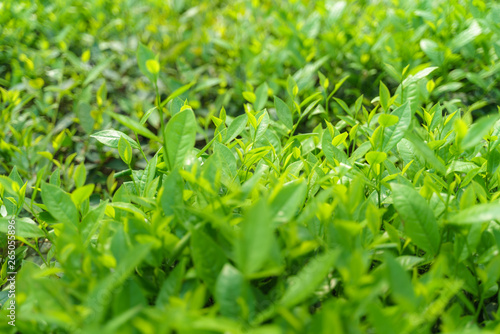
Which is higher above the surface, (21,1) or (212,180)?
(21,1)

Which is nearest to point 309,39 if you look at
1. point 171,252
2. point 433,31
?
point 433,31

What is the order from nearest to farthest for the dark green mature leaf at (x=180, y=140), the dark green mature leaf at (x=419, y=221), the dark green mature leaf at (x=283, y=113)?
the dark green mature leaf at (x=419, y=221), the dark green mature leaf at (x=180, y=140), the dark green mature leaf at (x=283, y=113)

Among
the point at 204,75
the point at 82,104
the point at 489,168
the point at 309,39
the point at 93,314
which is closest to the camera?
the point at 93,314

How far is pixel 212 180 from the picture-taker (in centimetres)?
108

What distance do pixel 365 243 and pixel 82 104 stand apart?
1.71m

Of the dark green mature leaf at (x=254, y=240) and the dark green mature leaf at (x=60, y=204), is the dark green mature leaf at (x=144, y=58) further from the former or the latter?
the dark green mature leaf at (x=254, y=240)

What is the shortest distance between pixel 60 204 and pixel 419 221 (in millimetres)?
925

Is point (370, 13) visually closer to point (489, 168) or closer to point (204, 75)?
point (204, 75)

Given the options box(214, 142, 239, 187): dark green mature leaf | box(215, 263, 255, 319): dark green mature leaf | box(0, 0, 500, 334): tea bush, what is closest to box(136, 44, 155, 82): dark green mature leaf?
box(0, 0, 500, 334): tea bush

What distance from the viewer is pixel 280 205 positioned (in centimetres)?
94

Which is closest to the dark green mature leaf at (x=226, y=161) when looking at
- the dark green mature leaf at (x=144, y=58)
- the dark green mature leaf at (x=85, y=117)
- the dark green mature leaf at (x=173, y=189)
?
the dark green mature leaf at (x=173, y=189)

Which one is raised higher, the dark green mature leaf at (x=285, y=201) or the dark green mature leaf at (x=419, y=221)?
the dark green mature leaf at (x=285, y=201)

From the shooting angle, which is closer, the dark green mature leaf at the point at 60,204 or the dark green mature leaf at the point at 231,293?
the dark green mature leaf at the point at 231,293

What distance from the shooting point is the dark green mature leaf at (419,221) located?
1021 millimetres
